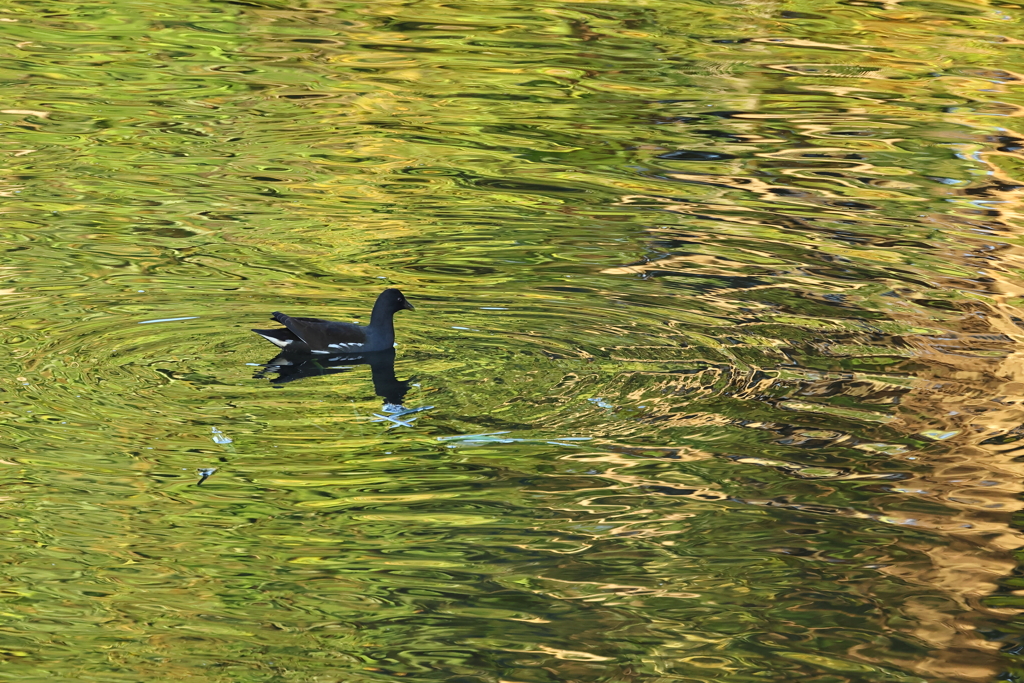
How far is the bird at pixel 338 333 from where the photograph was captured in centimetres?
974

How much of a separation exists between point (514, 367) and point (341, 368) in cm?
128

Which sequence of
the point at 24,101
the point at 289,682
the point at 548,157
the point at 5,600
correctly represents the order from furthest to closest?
the point at 24,101 → the point at 548,157 → the point at 5,600 → the point at 289,682

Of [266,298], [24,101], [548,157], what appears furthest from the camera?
[24,101]

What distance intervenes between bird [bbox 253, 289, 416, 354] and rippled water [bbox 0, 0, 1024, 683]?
17cm

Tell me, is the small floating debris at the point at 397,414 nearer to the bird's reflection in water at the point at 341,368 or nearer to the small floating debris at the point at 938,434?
the bird's reflection in water at the point at 341,368

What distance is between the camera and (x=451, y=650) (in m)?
6.63

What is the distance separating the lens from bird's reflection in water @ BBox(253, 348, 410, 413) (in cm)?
931

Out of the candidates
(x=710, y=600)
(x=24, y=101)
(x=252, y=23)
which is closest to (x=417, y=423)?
(x=710, y=600)

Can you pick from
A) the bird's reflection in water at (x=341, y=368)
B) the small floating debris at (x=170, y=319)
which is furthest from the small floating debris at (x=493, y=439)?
the small floating debris at (x=170, y=319)

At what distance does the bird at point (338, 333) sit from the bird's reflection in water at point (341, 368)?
0.05m

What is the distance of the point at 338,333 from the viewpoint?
9.98 m

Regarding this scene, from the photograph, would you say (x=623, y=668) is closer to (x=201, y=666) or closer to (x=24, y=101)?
(x=201, y=666)

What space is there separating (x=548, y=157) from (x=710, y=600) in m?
8.14

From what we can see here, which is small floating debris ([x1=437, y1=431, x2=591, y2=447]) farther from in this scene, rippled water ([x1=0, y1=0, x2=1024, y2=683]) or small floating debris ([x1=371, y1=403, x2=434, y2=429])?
small floating debris ([x1=371, y1=403, x2=434, y2=429])
